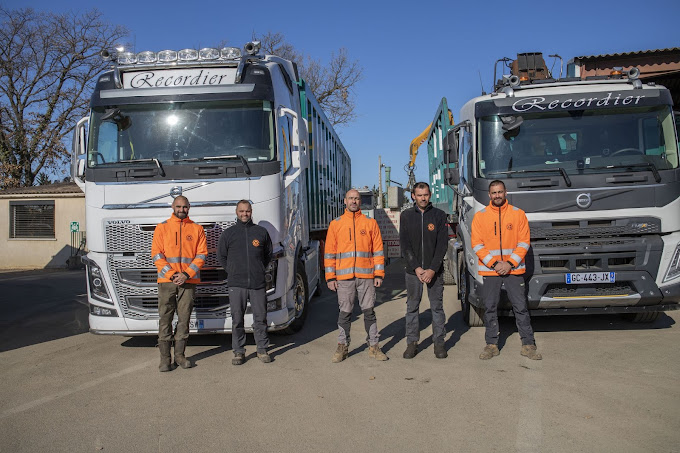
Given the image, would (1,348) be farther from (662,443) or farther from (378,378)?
(662,443)

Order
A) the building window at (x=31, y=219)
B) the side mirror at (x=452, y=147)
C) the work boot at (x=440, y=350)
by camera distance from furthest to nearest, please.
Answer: the building window at (x=31, y=219) → the side mirror at (x=452, y=147) → the work boot at (x=440, y=350)

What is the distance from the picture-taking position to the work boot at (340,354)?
6332 mm

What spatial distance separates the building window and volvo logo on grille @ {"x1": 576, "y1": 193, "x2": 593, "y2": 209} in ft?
68.3

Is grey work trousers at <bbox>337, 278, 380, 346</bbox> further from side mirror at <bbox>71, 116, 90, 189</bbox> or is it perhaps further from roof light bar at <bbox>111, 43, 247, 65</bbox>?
side mirror at <bbox>71, 116, 90, 189</bbox>

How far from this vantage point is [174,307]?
632cm

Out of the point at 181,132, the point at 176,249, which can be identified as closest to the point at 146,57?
the point at 181,132

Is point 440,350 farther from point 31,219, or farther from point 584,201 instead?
point 31,219

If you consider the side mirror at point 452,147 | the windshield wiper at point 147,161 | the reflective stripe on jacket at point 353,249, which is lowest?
the reflective stripe on jacket at point 353,249

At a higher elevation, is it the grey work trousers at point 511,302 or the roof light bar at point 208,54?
the roof light bar at point 208,54

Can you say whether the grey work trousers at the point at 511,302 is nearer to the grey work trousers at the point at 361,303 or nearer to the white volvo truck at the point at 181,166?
the grey work trousers at the point at 361,303

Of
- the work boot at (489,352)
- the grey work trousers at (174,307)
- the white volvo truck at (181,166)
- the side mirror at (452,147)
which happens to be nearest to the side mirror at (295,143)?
the white volvo truck at (181,166)

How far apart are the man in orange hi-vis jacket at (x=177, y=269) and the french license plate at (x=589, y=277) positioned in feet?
13.5

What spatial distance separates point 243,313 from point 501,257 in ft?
9.44

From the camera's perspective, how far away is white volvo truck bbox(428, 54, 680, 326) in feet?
21.7
